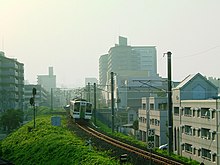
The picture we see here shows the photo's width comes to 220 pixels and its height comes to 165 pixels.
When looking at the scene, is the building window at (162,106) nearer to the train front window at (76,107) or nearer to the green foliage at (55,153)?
the train front window at (76,107)

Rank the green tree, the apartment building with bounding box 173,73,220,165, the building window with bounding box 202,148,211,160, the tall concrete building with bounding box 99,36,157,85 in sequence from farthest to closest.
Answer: the tall concrete building with bounding box 99,36,157,85 < the green tree < the building window with bounding box 202,148,211,160 < the apartment building with bounding box 173,73,220,165

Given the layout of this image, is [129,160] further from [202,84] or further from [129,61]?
[129,61]

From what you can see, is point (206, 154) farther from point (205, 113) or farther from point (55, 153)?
point (55, 153)

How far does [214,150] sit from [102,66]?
541 ft

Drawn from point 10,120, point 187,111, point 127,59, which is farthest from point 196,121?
point 127,59

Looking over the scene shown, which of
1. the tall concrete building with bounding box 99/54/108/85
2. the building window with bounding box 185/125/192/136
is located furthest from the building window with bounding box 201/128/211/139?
the tall concrete building with bounding box 99/54/108/85

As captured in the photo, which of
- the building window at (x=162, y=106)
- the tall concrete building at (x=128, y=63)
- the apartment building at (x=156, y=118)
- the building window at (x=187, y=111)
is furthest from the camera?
the tall concrete building at (x=128, y=63)

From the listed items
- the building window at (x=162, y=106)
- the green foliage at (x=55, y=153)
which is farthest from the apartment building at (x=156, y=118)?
the green foliage at (x=55, y=153)

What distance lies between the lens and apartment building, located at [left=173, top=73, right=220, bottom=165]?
108 feet

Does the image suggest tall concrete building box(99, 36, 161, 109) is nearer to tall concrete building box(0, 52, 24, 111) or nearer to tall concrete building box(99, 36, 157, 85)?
tall concrete building box(99, 36, 157, 85)

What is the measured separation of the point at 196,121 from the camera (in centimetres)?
3653

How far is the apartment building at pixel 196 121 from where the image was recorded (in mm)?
32812

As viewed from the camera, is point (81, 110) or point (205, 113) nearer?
point (205, 113)

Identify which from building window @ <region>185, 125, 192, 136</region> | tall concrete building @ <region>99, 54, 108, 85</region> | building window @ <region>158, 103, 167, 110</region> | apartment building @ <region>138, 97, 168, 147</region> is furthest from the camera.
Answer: tall concrete building @ <region>99, 54, 108, 85</region>
